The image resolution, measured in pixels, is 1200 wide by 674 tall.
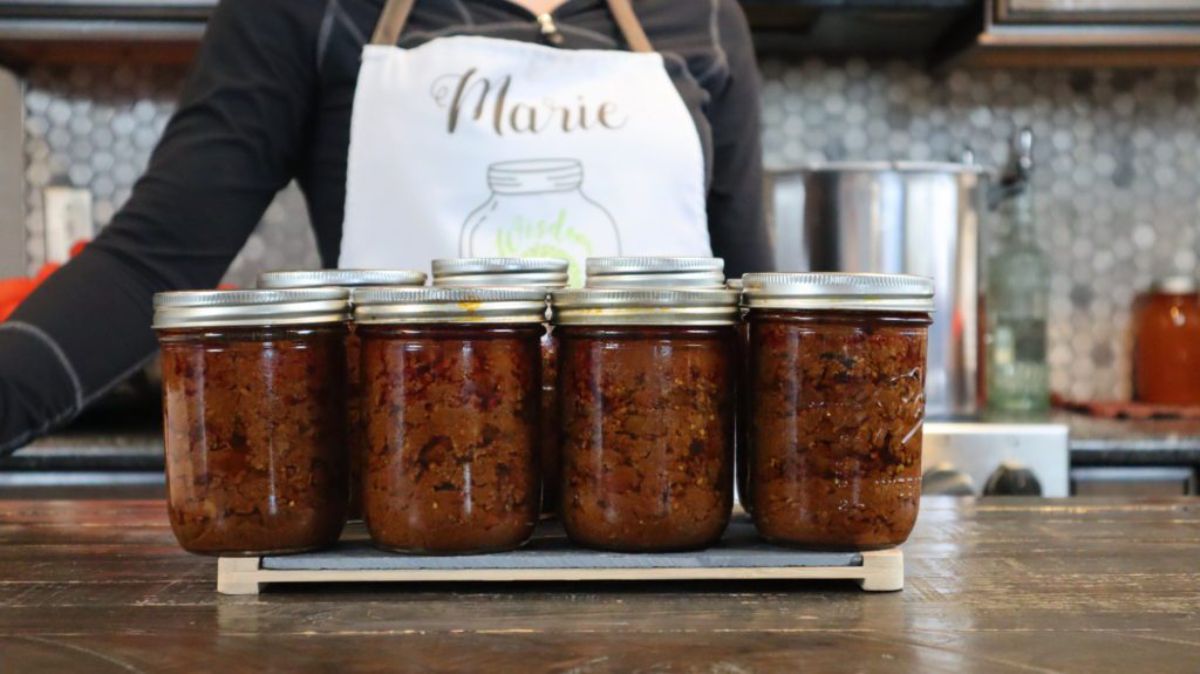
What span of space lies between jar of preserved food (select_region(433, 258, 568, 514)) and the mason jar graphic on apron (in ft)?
1.52

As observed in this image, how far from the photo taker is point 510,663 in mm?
547

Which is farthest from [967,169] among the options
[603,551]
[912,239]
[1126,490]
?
[603,551]

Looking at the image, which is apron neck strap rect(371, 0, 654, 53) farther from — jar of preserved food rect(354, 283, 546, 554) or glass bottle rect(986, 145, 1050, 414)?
A: glass bottle rect(986, 145, 1050, 414)

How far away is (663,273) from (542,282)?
3.7 inches

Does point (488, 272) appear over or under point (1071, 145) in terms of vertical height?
under

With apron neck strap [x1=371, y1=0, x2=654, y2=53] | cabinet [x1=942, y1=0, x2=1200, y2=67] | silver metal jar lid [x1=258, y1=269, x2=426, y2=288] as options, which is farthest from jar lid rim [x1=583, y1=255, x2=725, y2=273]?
cabinet [x1=942, y1=0, x2=1200, y2=67]

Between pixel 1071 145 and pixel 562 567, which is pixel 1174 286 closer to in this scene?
pixel 1071 145

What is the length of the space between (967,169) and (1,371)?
5.32 ft

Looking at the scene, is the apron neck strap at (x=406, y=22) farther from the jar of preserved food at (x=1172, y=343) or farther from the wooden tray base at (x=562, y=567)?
the jar of preserved food at (x=1172, y=343)

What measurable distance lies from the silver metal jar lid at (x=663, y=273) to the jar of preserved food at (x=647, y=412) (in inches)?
1.7

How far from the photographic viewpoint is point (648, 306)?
658 millimetres

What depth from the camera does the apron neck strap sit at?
1.30 m

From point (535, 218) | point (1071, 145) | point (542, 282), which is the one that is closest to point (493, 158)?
point (535, 218)

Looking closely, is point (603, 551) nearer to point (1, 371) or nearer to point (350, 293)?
point (350, 293)
